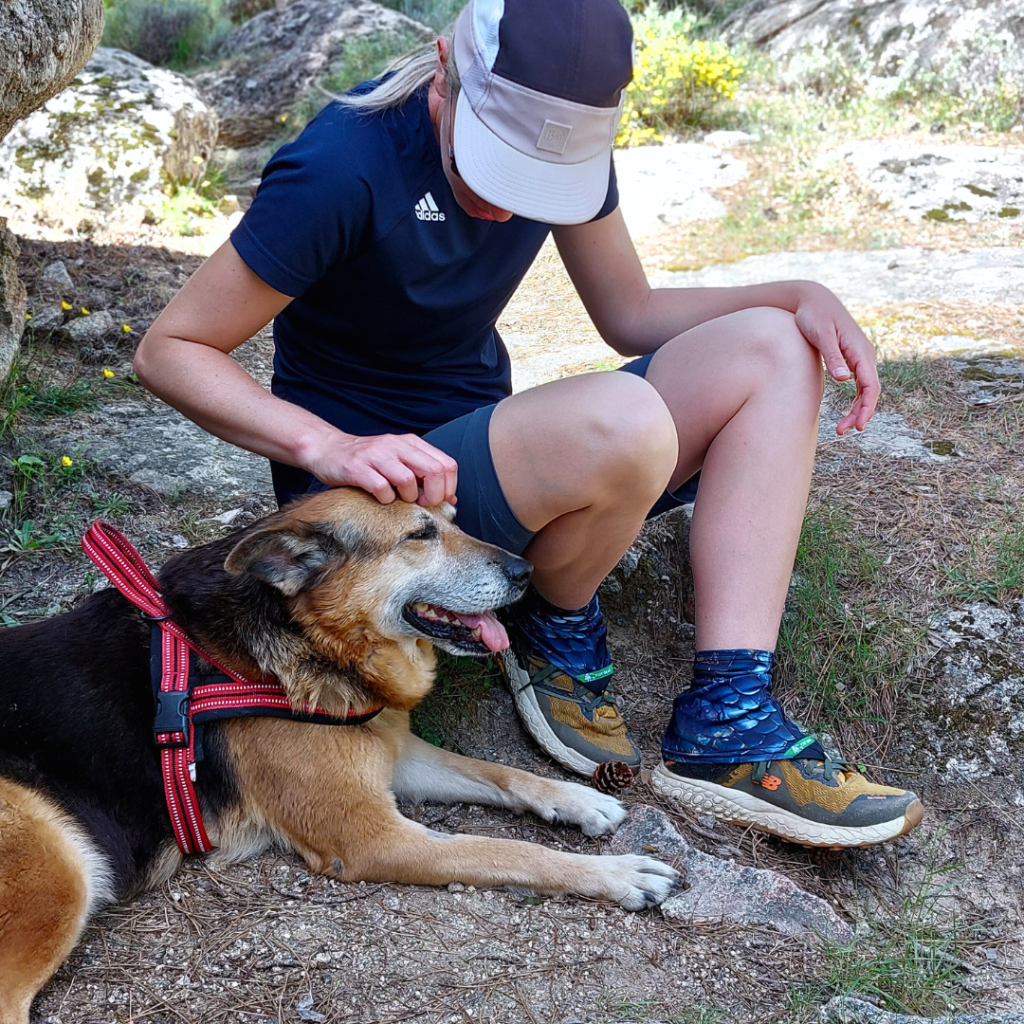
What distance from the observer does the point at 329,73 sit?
1179cm

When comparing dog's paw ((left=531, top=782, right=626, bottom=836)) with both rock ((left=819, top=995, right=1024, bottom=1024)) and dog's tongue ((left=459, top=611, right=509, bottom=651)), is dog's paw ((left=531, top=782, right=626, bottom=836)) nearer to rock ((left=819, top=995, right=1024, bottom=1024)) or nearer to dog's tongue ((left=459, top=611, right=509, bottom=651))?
dog's tongue ((left=459, top=611, right=509, bottom=651))

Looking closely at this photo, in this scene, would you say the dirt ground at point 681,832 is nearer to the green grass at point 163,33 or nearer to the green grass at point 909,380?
the green grass at point 909,380

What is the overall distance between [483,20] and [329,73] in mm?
10791

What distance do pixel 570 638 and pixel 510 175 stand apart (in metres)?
1.43

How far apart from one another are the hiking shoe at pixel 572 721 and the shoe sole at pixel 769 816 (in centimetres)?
18

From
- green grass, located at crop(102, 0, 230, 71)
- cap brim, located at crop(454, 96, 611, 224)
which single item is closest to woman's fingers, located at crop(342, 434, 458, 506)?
cap brim, located at crop(454, 96, 611, 224)

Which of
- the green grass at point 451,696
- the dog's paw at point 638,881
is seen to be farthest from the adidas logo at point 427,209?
the dog's paw at point 638,881

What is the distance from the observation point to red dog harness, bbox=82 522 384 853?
2412 millimetres

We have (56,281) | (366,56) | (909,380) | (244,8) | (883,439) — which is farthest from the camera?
(244,8)

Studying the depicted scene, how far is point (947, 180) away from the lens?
7.68 m

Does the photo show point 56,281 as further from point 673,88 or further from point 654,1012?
point 673,88

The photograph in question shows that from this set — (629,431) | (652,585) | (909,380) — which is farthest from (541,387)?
(909,380)

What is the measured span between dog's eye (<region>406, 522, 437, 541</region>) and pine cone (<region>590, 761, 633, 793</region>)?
916 millimetres

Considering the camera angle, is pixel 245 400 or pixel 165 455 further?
pixel 165 455
